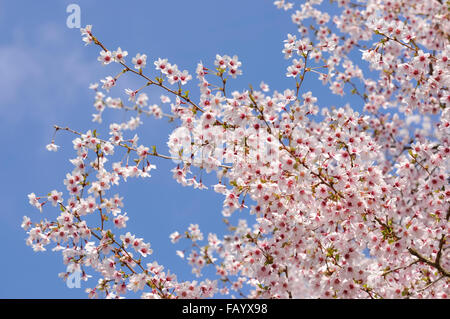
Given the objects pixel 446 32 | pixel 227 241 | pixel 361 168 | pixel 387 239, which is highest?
pixel 446 32

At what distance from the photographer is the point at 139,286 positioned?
551 cm

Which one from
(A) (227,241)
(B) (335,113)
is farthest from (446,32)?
(A) (227,241)

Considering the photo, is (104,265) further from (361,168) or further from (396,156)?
(396,156)

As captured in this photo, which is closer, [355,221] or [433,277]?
[355,221]

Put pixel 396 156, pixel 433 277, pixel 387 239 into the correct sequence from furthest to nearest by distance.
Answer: pixel 396 156 < pixel 433 277 < pixel 387 239

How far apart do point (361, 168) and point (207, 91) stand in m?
2.27

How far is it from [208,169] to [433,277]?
5113 millimetres

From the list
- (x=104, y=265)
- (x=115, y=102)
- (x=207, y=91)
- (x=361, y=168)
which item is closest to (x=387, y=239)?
(x=361, y=168)

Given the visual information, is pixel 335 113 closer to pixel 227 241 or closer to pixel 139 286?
pixel 139 286

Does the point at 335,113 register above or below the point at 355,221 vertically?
above

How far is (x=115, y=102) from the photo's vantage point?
905cm
